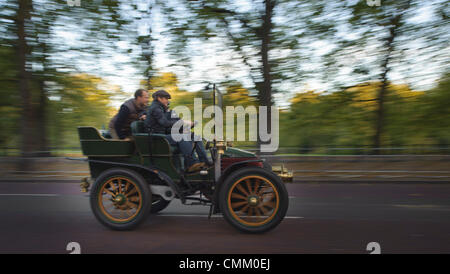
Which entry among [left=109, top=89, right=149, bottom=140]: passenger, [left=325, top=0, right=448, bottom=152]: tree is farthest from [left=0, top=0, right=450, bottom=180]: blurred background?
[left=109, top=89, right=149, bottom=140]: passenger

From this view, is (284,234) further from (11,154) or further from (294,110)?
(11,154)

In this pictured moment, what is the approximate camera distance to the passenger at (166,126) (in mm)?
3686

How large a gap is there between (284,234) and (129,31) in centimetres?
790

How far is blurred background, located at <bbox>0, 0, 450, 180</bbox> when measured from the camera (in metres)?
8.29

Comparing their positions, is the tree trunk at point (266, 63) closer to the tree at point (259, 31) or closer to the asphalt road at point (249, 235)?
the tree at point (259, 31)

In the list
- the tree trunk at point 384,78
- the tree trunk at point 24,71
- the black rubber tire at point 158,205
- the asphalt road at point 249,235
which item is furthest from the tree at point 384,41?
the tree trunk at point 24,71

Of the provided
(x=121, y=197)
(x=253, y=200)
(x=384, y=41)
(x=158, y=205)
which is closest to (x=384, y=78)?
(x=384, y=41)

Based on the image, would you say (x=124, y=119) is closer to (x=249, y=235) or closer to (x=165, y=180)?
(x=165, y=180)

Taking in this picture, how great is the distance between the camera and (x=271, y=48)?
8.76 m

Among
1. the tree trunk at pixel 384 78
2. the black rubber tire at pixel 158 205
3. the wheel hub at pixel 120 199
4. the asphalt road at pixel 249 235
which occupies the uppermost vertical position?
the tree trunk at pixel 384 78

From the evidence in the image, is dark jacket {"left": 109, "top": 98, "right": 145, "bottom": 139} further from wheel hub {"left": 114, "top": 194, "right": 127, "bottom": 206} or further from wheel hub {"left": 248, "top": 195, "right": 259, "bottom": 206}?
wheel hub {"left": 248, "top": 195, "right": 259, "bottom": 206}

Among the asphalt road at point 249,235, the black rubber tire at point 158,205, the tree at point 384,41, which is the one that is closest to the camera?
the asphalt road at point 249,235

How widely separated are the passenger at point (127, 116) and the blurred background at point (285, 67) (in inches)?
179

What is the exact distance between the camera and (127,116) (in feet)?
12.8
